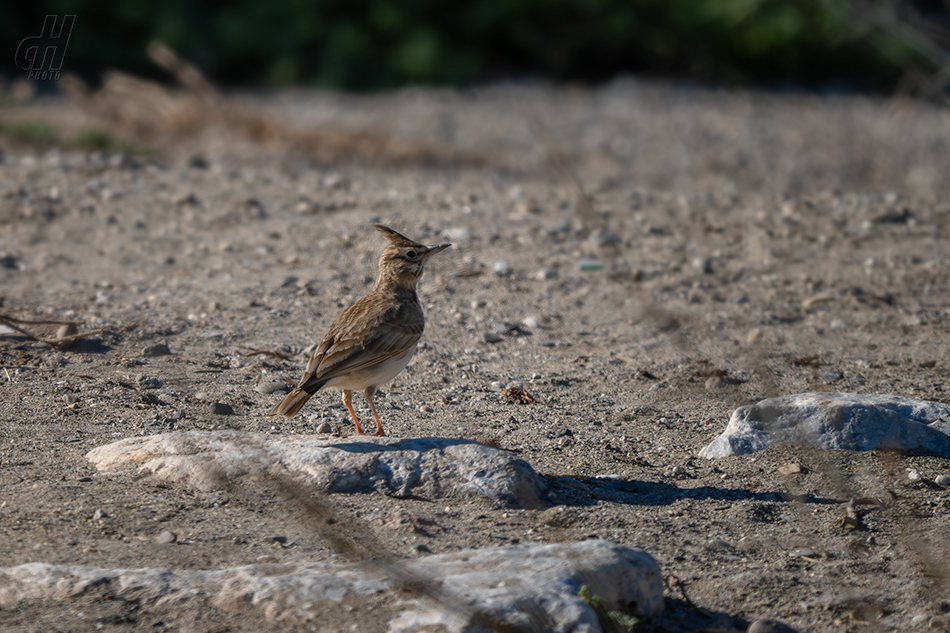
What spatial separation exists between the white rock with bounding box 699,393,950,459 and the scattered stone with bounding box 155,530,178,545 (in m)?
2.36

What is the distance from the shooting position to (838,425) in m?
4.44

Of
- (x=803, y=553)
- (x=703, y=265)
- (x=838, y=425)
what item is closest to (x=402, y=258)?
(x=838, y=425)

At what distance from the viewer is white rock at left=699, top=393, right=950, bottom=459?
4.43 metres

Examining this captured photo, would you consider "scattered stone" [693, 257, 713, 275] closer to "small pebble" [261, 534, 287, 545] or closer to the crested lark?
the crested lark

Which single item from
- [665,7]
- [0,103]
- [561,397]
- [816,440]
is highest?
[665,7]

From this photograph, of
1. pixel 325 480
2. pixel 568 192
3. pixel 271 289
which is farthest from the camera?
pixel 568 192

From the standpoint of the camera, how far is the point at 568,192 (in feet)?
30.0

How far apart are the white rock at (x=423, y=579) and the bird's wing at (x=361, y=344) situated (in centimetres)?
114

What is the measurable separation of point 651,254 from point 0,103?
27.8ft

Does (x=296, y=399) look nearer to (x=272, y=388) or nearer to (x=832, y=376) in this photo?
(x=272, y=388)

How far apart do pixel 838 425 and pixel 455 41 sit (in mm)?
14037

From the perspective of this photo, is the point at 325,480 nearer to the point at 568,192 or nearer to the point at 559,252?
the point at 559,252

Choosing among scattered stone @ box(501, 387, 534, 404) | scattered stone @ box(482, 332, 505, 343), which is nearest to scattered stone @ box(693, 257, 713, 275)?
scattered stone @ box(482, 332, 505, 343)

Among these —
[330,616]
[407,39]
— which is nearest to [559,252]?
[330,616]
